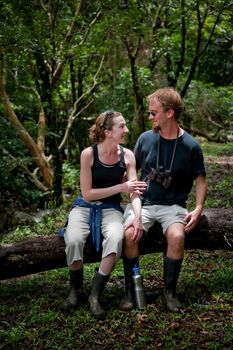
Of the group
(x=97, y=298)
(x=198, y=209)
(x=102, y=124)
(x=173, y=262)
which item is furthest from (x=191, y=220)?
(x=102, y=124)

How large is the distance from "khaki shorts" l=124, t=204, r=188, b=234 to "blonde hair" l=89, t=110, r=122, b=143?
67cm

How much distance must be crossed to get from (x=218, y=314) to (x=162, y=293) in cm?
61

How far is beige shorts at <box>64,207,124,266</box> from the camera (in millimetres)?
3826

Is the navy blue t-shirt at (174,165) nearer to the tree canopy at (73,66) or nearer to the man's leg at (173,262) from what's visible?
the man's leg at (173,262)

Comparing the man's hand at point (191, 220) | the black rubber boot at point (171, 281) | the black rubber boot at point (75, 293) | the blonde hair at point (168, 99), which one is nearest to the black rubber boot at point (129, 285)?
the black rubber boot at point (171, 281)

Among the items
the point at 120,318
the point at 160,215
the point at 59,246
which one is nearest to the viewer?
the point at 120,318

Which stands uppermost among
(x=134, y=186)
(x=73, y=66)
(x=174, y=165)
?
(x=73, y=66)

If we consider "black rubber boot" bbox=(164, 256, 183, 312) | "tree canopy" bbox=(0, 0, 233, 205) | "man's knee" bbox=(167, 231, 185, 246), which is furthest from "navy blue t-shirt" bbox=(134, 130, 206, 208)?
"tree canopy" bbox=(0, 0, 233, 205)

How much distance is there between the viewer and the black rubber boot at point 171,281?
3836mm

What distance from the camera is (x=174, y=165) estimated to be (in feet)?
13.4

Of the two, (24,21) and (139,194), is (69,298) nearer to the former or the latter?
(139,194)

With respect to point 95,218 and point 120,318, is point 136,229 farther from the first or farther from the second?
point 120,318

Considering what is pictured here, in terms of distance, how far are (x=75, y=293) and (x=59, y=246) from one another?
446mm

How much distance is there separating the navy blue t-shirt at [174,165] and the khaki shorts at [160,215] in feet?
0.19
